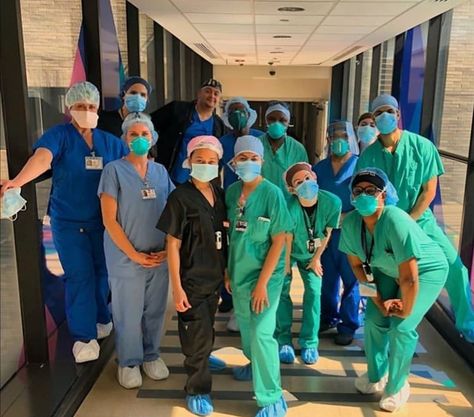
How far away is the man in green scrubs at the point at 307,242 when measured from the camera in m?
2.88

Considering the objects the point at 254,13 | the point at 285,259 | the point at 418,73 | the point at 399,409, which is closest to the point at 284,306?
the point at 285,259

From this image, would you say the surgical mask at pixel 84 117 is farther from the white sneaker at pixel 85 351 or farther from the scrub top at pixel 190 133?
the white sneaker at pixel 85 351

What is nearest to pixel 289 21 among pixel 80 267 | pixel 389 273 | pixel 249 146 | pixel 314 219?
pixel 314 219

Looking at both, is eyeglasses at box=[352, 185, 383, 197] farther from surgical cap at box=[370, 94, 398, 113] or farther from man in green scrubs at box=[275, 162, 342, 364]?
surgical cap at box=[370, 94, 398, 113]

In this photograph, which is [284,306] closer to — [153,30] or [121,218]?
[121,218]

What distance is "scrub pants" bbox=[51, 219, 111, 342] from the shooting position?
9.04ft

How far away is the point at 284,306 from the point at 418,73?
11.3 ft

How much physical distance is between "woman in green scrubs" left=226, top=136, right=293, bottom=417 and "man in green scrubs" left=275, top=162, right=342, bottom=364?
41 centimetres

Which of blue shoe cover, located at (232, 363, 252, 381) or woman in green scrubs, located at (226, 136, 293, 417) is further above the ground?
woman in green scrubs, located at (226, 136, 293, 417)

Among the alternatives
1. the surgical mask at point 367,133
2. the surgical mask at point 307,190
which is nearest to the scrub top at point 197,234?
the surgical mask at point 307,190

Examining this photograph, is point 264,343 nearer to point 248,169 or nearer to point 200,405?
point 200,405

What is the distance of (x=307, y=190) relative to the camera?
2836 millimetres

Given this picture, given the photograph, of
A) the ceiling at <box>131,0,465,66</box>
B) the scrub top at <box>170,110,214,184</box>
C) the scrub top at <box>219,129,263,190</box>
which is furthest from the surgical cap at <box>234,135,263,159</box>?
the ceiling at <box>131,0,465,66</box>

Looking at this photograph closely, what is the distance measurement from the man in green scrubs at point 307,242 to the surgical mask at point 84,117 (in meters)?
1.09
